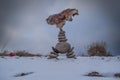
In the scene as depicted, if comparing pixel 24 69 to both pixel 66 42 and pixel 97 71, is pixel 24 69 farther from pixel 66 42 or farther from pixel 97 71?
→ pixel 66 42

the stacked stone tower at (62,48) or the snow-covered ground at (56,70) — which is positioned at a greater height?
the stacked stone tower at (62,48)

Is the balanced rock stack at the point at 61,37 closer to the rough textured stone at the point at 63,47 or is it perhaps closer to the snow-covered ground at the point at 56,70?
the rough textured stone at the point at 63,47

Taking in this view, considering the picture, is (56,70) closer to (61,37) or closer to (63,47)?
(63,47)

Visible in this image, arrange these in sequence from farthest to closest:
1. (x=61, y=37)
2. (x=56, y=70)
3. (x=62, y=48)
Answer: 1. (x=61, y=37)
2. (x=62, y=48)
3. (x=56, y=70)

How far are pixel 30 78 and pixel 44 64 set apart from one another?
168 cm

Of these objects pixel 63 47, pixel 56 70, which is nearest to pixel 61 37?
pixel 63 47

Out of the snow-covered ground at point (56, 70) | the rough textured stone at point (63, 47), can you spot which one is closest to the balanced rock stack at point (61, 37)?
the rough textured stone at point (63, 47)

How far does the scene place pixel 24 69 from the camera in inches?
295

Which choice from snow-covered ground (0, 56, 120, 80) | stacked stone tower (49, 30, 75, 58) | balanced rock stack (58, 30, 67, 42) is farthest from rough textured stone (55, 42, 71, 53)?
snow-covered ground (0, 56, 120, 80)

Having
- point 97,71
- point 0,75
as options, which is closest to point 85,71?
point 97,71

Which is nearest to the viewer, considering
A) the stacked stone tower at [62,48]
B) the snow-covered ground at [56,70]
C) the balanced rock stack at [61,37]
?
the snow-covered ground at [56,70]

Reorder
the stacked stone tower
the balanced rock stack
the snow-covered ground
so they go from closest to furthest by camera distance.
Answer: the snow-covered ground, the stacked stone tower, the balanced rock stack

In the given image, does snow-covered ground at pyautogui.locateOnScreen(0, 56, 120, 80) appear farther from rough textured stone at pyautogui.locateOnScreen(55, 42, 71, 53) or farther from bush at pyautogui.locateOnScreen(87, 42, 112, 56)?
bush at pyautogui.locateOnScreen(87, 42, 112, 56)

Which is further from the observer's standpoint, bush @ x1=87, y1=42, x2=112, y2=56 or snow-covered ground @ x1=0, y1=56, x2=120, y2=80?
bush @ x1=87, y1=42, x2=112, y2=56
